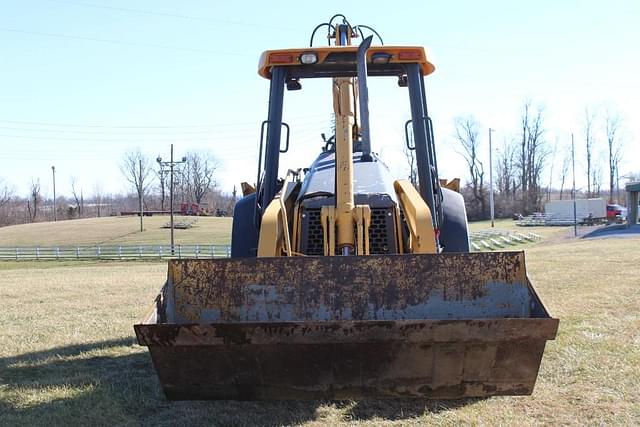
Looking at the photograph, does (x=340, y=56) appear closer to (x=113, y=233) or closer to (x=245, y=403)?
(x=245, y=403)

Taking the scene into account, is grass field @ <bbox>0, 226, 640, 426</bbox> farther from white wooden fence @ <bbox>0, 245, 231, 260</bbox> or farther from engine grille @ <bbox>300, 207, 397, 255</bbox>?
white wooden fence @ <bbox>0, 245, 231, 260</bbox>

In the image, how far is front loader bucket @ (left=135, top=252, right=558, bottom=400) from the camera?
11.9ft

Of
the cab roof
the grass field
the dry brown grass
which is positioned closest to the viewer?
the grass field

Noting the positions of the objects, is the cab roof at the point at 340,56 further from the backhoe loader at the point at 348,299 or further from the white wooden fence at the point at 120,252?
the white wooden fence at the point at 120,252

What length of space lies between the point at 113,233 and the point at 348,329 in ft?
188

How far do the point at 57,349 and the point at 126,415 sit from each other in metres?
2.68

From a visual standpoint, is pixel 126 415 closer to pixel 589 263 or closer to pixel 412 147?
pixel 412 147

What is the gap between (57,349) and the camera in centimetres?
675

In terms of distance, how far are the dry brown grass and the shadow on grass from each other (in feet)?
140

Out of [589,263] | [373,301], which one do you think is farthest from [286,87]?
[589,263]

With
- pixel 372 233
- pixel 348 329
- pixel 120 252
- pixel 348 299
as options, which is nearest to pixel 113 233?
pixel 120 252

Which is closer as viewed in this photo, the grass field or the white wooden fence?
the grass field

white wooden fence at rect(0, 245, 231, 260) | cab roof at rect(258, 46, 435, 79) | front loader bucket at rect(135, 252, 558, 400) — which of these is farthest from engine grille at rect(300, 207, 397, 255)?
white wooden fence at rect(0, 245, 231, 260)

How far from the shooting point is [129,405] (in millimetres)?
4660
